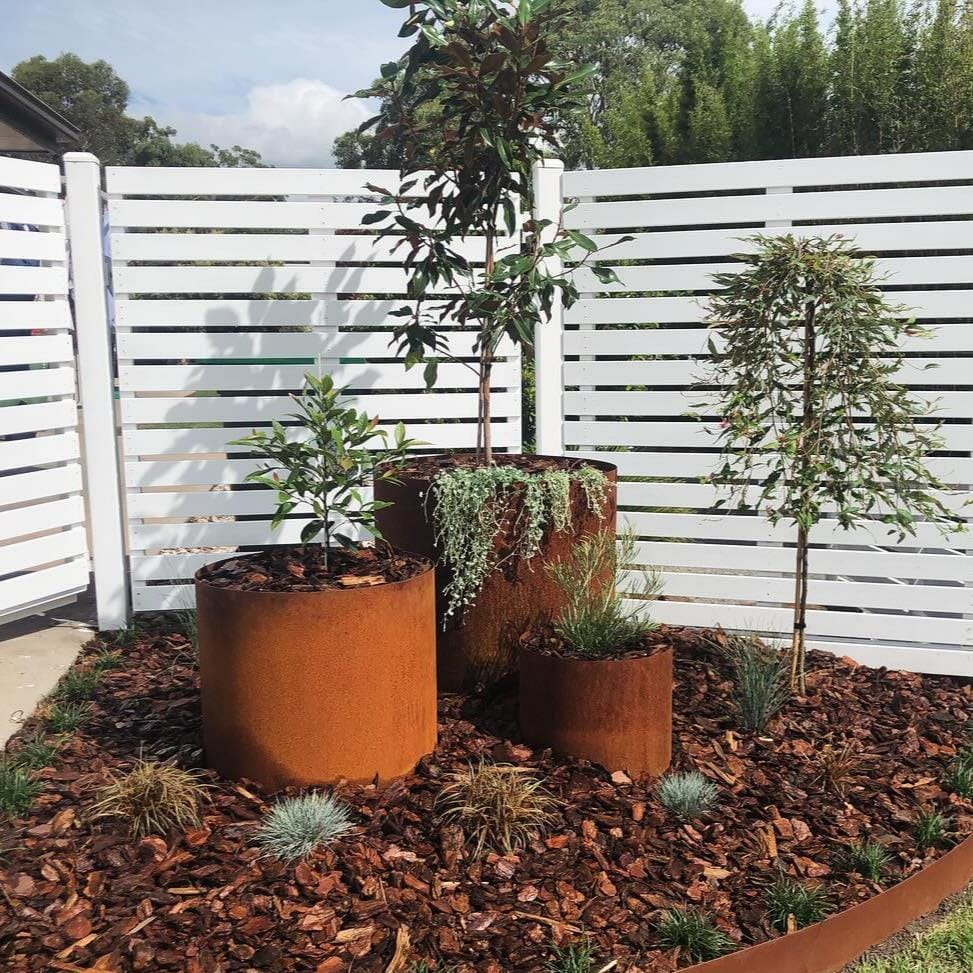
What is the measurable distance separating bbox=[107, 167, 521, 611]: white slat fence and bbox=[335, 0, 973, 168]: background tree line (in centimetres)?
168

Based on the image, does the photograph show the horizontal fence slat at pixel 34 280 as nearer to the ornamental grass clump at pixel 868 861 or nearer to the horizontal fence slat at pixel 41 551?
the horizontal fence slat at pixel 41 551

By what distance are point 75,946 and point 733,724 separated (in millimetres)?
2318

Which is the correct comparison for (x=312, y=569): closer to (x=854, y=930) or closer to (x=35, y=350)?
(x=854, y=930)

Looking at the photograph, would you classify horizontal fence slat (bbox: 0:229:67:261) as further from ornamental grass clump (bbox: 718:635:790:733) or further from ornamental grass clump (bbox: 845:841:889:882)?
ornamental grass clump (bbox: 845:841:889:882)

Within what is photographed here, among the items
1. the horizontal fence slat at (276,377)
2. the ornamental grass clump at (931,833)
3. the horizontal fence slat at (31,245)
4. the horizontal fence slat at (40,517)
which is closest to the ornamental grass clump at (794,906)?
the ornamental grass clump at (931,833)

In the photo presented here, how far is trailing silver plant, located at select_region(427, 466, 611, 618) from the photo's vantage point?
353 cm

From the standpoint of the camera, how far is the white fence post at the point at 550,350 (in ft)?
15.0

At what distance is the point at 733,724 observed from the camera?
3590mm

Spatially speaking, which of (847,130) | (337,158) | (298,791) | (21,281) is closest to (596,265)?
(298,791)

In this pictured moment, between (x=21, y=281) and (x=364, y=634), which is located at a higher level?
(x=21, y=281)

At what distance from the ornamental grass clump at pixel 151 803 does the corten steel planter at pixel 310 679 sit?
0.21 m

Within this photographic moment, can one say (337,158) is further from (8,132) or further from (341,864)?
(341,864)

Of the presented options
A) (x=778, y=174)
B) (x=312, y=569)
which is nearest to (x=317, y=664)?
(x=312, y=569)

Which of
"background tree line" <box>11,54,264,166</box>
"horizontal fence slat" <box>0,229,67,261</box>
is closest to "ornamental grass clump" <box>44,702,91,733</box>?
"horizontal fence slat" <box>0,229,67,261</box>
